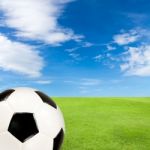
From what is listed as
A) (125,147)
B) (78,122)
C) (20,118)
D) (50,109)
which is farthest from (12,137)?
(78,122)

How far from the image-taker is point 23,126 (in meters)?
6.16

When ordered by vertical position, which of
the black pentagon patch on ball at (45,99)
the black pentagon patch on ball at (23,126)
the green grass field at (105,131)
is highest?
the black pentagon patch on ball at (45,99)

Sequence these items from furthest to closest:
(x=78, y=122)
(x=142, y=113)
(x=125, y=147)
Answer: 1. (x=142, y=113)
2. (x=78, y=122)
3. (x=125, y=147)

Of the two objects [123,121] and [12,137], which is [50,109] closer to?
[12,137]

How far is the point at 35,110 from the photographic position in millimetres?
6348

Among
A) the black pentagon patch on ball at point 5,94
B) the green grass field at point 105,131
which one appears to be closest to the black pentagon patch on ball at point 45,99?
the black pentagon patch on ball at point 5,94

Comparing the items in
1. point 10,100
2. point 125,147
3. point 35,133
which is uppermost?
point 10,100

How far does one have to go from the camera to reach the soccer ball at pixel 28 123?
6.12m

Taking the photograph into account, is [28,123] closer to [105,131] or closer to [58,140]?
[58,140]

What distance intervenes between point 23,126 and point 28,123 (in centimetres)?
10

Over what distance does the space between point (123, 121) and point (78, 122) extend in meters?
1.75

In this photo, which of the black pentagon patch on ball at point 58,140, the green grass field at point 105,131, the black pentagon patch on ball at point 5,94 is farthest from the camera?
the green grass field at point 105,131

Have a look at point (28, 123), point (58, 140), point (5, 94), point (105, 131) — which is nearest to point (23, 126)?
point (28, 123)

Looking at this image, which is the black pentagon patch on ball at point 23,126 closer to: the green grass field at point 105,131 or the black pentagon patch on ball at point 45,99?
the black pentagon patch on ball at point 45,99
